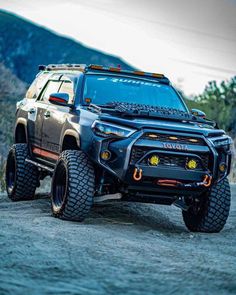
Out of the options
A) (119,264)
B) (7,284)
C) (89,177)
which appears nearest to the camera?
(7,284)

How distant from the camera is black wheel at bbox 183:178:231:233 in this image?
9297 millimetres

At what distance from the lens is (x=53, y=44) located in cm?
8619

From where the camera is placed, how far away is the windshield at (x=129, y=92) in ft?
32.6

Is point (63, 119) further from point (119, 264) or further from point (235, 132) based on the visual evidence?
point (235, 132)

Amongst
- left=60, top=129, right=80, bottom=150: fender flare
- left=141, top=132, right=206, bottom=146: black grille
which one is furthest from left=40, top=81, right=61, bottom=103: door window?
left=141, top=132, right=206, bottom=146: black grille

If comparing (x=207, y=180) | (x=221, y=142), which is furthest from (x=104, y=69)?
(x=207, y=180)

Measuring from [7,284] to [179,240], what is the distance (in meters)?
3.45

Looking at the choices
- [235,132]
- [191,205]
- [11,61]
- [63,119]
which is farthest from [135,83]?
[11,61]

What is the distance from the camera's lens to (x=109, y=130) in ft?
28.7

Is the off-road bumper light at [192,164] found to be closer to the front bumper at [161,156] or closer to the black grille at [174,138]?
the front bumper at [161,156]

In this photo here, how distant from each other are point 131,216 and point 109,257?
3953mm

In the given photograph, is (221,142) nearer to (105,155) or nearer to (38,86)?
(105,155)

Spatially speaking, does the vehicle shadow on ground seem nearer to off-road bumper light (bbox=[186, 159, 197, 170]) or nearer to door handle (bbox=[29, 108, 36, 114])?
off-road bumper light (bbox=[186, 159, 197, 170])

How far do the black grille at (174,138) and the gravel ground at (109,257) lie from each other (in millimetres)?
1010
